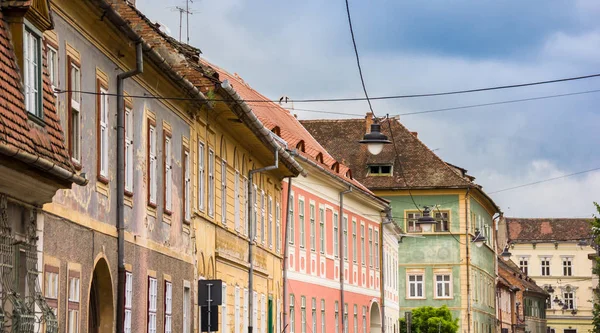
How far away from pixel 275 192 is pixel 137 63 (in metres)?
19.3

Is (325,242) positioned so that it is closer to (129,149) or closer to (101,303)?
(129,149)

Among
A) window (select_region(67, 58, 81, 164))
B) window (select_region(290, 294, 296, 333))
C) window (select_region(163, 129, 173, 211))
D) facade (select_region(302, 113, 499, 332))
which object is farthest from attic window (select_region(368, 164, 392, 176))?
window (select_region(67, 58, 81, 164))

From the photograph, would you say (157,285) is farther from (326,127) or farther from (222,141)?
(326,127)

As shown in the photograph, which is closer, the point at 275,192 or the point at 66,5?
the point at 66,5

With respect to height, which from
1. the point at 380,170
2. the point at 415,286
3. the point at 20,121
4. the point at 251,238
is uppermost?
the point at 380,170

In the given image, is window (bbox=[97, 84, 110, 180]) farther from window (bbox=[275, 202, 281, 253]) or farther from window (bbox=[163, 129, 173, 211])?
window (bbox=[275, 202, 281, 253])

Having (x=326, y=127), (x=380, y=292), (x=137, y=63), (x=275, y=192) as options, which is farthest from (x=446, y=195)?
(x=137, y=63)

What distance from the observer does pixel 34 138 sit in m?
14.9

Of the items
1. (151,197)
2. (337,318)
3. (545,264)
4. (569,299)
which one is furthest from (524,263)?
(151,197)

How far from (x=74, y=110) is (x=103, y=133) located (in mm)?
1612

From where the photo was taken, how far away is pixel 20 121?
47.6 ft

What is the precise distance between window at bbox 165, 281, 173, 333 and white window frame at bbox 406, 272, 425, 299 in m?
53.6

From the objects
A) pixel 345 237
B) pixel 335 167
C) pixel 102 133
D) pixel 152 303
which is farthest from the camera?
pixel 335 167

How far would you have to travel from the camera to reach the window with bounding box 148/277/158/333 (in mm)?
23891
